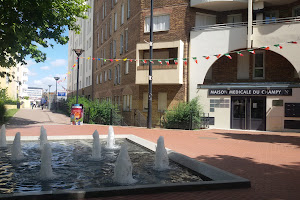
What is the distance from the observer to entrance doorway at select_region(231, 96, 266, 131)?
2084 cm

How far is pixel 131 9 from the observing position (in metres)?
27.3

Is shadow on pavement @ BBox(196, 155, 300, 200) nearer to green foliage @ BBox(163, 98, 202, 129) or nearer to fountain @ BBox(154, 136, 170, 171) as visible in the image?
fountain @ BBox(154, 136, 170, 171)

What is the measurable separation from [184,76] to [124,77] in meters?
7.75

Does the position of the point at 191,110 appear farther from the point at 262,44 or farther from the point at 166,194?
the point at 166,194

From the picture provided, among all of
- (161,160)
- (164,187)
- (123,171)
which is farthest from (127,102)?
(164,187)

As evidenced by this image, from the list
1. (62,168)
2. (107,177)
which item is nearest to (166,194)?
(107,177)

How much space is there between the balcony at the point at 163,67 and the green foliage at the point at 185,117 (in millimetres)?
3114

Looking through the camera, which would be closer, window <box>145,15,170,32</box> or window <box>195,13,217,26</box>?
window <box>195,13,217,26</box>

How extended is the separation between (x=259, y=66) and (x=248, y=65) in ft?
2.61

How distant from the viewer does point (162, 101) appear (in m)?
23.6

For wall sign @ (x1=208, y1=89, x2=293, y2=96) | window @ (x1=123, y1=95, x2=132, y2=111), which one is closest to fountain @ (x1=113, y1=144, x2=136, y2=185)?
wall sign @ (x1=208, y1=89, x2=293, y2=96)

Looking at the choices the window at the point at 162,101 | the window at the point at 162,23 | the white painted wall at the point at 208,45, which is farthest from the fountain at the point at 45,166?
the window at the point at 162,23

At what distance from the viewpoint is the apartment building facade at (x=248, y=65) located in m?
19.6

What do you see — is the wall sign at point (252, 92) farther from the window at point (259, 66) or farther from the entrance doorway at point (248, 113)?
the window at point (259, 66)
